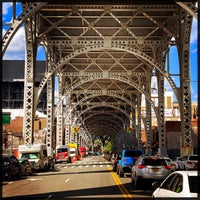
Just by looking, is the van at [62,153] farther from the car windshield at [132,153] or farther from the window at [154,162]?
A: the window at [154,162]

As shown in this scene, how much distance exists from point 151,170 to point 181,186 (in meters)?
10.9

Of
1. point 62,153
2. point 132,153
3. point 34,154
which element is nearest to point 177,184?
point 132,153

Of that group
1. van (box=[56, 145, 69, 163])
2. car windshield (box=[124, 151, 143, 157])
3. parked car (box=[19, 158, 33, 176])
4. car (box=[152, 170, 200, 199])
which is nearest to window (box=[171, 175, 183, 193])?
car (box=[152, 170, 200, 199])

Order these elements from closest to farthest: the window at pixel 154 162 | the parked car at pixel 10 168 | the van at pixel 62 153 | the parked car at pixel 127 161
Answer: the window at pixel 154 162 < the parked car at pixel 10 168 < the parked car at pixel 127 161 < the van at pixel 62 153

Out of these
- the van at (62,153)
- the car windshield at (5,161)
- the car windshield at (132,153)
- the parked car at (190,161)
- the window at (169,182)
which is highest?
the window at (169,182)

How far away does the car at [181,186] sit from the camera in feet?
25.9

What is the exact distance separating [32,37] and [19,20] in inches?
434

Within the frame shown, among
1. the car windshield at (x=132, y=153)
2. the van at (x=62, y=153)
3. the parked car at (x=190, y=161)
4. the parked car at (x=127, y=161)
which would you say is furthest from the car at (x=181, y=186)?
the van at (x=62, y=153)

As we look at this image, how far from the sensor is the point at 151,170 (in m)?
19.0

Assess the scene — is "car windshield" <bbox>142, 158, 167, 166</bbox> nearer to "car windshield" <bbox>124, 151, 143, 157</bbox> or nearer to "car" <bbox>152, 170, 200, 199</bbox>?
"car windshield" <bbox>124, 151, 143, 157</bbox>

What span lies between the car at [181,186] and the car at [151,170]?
9696 millimetres

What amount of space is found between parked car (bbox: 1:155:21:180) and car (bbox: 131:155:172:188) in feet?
28.8

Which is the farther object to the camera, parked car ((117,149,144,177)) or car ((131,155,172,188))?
parked car ((117,149,144,177))

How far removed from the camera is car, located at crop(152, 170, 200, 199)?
310 inches
